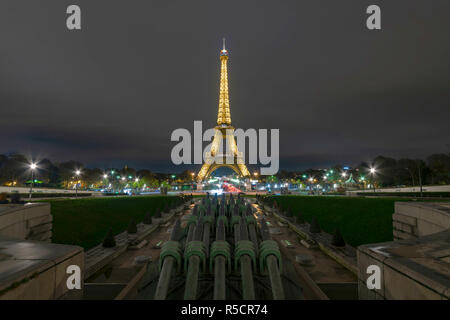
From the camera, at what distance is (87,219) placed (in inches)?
818

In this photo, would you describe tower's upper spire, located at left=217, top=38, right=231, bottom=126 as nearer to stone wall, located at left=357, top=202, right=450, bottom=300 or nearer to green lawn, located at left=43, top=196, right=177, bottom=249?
green lawn, located at left=43, top=196, right=177, bottom=249


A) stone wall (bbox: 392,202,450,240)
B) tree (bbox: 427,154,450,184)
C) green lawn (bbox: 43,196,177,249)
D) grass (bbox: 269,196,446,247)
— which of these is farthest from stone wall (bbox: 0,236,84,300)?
tree (bbox: 427,154,450,184)

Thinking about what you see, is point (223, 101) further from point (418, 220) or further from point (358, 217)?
point (418, 220)

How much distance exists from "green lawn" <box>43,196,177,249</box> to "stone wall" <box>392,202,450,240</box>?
68.3ft

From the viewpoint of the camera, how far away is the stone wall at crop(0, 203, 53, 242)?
10.5 meters

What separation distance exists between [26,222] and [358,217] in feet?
79.8

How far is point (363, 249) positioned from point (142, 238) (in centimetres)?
1597

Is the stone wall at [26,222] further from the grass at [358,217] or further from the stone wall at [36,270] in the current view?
the grass at [358,217]

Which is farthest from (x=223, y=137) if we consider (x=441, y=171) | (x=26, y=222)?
(x=26, y=222)

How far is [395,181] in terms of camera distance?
8000cm

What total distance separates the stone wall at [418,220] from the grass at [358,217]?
394cm

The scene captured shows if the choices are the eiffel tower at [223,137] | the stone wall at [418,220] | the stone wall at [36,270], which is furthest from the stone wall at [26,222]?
the eiffel tower at [223,137]

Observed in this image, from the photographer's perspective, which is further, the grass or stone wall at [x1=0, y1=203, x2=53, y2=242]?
the grass

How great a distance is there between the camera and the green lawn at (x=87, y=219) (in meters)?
17.2
